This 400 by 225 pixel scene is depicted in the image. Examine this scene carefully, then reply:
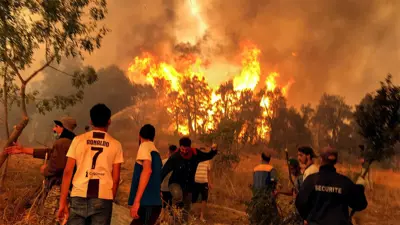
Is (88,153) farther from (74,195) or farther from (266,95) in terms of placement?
(266,95)

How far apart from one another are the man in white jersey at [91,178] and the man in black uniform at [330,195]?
2.06 meters

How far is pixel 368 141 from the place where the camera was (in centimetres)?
906

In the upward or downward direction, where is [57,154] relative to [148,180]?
upward

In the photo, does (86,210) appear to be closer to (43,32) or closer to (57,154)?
(57,154)

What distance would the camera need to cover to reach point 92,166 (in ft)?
12.8

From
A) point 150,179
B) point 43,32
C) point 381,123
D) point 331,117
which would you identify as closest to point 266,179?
point 381,123

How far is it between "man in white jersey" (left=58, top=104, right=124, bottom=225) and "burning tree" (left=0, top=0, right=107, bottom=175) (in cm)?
608

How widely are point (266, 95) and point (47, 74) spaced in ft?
165

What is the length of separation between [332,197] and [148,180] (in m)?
1.98

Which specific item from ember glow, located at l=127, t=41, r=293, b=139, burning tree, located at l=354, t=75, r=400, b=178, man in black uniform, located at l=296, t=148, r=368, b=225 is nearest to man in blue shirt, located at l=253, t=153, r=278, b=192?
burning tree, located at l=354, t=75, r=400, b=178

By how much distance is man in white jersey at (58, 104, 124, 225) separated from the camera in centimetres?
387

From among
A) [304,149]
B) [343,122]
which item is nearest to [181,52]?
[343,122]

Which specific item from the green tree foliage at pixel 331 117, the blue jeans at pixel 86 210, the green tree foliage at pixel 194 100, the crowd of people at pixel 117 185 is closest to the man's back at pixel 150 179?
the crowd of people at pixel 117 185

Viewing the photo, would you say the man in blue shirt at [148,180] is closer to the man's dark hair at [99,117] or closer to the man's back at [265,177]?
the man's dark hair at [99,117]
